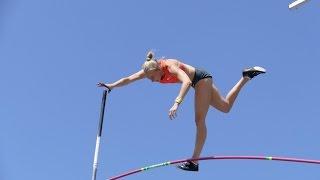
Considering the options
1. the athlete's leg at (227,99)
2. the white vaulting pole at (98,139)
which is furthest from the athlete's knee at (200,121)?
the white vaulting pole at (98,139)

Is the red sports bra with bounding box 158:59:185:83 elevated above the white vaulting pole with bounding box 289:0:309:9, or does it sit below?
below

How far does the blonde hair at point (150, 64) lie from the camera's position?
13.7 metres

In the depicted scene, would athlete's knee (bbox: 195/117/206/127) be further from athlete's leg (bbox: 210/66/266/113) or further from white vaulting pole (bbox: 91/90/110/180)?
white vaulting pole (bbox: 91/90/110/180)

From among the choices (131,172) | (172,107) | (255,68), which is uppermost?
(255,68)

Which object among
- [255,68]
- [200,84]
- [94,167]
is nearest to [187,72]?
[200,84]

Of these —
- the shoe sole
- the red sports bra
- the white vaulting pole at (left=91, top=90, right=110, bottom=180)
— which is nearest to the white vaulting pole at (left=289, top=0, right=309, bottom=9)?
the shoe sole

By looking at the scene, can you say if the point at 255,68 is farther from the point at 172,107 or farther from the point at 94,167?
the point at 94,167

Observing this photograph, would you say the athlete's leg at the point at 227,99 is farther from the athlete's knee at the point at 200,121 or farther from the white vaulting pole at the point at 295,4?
the white vaulting pole at the point at 295,4

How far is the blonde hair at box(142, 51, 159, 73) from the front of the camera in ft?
45.1

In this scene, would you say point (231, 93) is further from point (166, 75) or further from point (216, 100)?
point (166, 75)

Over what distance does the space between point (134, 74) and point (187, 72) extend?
911mm

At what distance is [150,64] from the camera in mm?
13750

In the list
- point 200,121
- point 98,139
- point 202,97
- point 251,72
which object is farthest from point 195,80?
point 98,139

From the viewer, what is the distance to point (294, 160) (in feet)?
44.5
